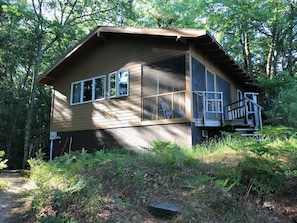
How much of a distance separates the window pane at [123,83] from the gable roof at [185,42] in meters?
1.56

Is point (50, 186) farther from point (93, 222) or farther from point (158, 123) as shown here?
point (158, 123)

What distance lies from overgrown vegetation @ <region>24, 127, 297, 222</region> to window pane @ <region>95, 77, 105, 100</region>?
5.59 m

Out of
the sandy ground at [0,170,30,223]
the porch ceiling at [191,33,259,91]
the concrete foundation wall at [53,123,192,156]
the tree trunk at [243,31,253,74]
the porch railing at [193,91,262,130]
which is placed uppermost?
the tree trunk at [243,31,253,74]

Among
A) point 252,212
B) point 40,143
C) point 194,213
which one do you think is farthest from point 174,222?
point 40,143

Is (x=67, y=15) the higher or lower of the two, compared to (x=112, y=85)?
higher

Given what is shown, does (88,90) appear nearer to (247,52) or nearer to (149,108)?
(149,108)

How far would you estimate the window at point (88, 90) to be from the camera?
10.7 m

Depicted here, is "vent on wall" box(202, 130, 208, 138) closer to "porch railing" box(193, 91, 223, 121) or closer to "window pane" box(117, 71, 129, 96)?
"porch railing" box(193, 91, 223, 121)

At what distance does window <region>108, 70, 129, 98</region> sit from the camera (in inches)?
390

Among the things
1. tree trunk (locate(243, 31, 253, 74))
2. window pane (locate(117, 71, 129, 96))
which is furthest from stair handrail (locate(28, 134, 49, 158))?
tree trunk (locate(243, 31, 253, 74))

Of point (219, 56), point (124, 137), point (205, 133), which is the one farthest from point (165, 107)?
point (219, 56)

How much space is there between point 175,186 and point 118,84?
6464 millimetres

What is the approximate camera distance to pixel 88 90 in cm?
1116

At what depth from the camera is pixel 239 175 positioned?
3.93 m
